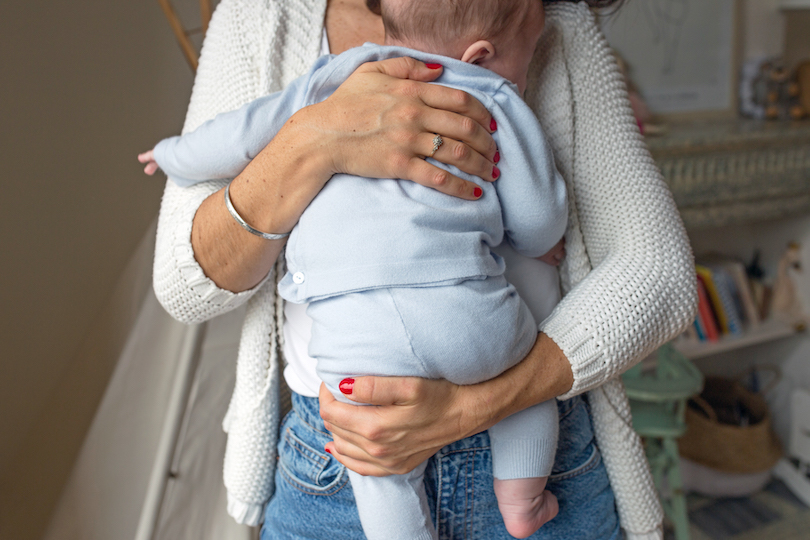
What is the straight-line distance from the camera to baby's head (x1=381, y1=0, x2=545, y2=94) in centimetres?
70

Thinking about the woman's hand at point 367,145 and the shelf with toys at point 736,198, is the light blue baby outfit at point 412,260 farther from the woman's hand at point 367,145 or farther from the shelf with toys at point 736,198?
the shelf with toys at point 736,198

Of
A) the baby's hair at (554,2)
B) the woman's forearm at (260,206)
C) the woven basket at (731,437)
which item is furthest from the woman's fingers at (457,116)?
the woven basket at (731,437)

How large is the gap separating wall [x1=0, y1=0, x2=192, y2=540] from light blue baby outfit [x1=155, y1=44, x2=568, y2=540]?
16.2 inches

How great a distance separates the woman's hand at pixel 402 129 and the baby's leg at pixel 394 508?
35cm

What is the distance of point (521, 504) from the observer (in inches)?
28.3

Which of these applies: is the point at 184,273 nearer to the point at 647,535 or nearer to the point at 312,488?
the point at 312,488

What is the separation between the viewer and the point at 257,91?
80 cm

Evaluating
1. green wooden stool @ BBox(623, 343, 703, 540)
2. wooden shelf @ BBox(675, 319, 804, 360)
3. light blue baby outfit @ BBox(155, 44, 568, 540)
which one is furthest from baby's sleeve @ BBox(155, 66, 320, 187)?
wooden shelf @ BBox(675, 319, 804, 360)

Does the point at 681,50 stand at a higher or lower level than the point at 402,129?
lower

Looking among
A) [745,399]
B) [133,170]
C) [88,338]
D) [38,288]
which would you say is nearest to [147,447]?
[88,338]

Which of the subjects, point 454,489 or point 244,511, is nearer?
point 454,489

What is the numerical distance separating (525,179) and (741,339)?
6.75 feet

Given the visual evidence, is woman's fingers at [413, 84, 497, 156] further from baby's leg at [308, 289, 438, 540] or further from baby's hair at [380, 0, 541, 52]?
baby's leg at [308, 289, 438, 540]

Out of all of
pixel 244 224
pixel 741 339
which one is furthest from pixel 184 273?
pixel 741 339
